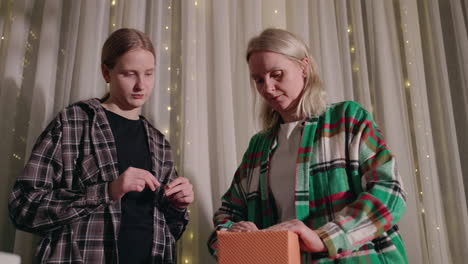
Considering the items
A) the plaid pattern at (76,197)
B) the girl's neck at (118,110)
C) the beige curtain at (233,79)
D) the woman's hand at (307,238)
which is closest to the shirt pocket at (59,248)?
the plaid pattern at (76,197)

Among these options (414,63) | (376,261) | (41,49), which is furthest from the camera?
(414,63)

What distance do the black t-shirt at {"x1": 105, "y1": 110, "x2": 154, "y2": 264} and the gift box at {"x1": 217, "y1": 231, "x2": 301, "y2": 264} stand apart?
324 mm

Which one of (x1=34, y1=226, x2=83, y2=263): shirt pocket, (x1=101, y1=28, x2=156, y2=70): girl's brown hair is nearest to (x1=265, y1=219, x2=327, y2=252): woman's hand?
(x1=34, y1=226, x2=83, y2=263): shirt pocket

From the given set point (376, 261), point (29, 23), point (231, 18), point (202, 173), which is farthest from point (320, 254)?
point (29, 23)

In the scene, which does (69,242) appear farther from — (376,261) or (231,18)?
(231,18)

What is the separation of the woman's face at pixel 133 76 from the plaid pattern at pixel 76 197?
0.25 feet

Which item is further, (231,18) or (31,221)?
(231,18)

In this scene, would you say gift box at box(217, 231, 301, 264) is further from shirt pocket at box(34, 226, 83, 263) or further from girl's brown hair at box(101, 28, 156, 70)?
girl's brown hair at box(101, 28, 156, 70)

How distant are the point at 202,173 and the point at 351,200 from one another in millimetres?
520

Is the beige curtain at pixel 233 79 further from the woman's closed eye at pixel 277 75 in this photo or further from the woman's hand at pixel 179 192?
the woman's closed eye at pixel 277 75

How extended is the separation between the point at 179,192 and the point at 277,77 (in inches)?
14.7

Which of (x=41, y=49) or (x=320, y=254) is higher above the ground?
(x=41, y=49)

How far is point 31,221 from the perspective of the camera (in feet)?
3.59

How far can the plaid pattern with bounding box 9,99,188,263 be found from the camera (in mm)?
1094
